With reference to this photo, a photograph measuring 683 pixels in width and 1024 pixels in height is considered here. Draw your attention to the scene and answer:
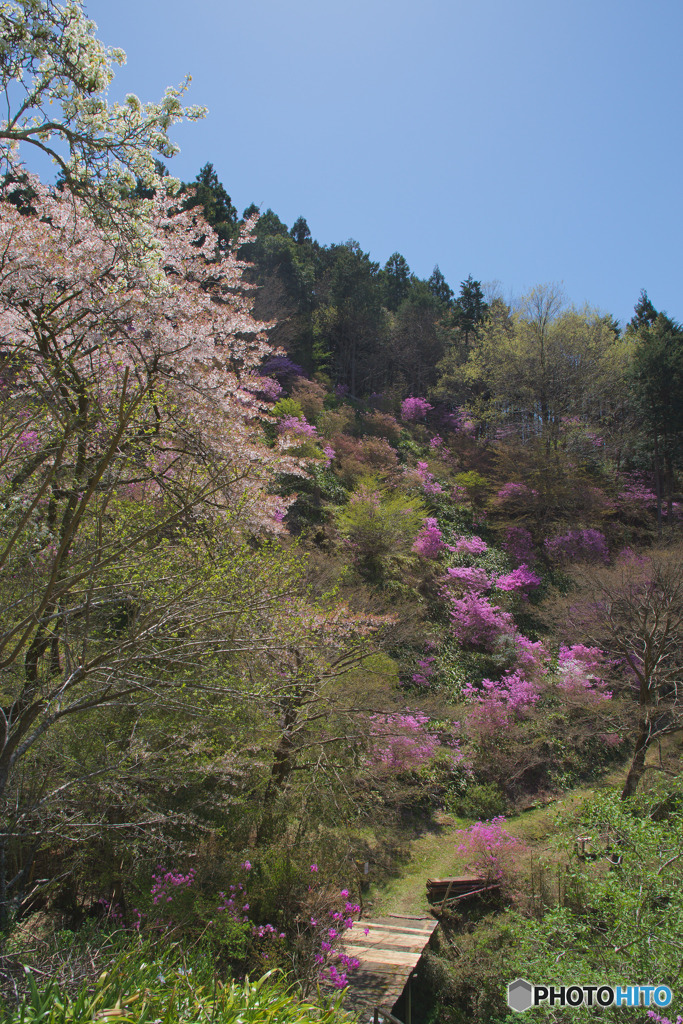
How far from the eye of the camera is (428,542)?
15.0 m

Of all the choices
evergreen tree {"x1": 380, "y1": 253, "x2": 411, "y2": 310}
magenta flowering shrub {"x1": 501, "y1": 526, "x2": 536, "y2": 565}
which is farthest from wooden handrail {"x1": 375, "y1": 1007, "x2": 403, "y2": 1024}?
evergreen tree {"x1": 380, "y1": 253, "x2": 411, "y2": 310}

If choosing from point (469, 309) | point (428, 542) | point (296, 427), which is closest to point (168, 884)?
point (428, 542)

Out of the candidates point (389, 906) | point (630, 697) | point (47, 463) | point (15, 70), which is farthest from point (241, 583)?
point (630, 697)

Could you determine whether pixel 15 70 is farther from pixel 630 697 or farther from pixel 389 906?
pixel 630 697

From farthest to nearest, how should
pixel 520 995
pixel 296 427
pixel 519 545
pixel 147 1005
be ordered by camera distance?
pixel 519 545 < pixel 296 427 < pixel 520 995 < pixel 147 1005

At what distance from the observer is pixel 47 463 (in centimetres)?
441

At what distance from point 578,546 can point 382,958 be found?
13.6 m

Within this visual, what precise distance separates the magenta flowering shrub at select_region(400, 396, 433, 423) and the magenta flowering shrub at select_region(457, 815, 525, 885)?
64.1 ft

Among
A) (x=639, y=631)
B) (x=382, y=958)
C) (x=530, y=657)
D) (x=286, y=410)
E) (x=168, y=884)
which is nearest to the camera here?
(x=168, y=884)

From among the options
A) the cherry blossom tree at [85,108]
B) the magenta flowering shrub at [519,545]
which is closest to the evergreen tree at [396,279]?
the magenta flowering shrub at [519,545]

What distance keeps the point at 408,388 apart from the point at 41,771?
2636 centimetres

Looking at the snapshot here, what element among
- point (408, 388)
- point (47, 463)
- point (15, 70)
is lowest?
point (47, 463)

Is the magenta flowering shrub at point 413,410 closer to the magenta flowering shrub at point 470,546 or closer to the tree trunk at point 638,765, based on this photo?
the magenta flowering shrub at point 470,546

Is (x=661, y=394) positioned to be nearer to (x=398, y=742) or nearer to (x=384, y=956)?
(x=398, y=742)
